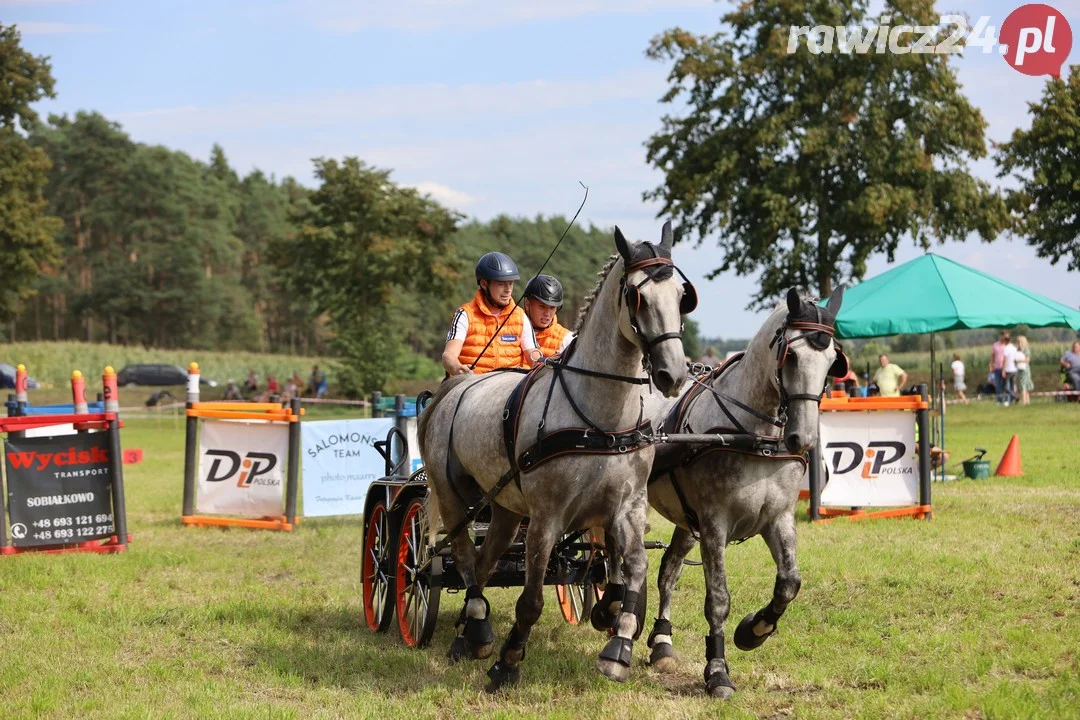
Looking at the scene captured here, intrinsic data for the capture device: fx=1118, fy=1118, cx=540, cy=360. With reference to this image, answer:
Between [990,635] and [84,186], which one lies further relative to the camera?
[84,186]

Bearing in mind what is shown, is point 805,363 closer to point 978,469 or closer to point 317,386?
point 978,469

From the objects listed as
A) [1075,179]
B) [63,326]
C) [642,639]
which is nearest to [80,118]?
[63,326]

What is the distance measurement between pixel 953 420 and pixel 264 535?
17417 mm

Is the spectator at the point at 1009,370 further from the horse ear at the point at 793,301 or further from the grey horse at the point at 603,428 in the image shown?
the grey horse at the point at 603,428

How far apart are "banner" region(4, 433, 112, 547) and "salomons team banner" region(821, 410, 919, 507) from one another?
268 inches

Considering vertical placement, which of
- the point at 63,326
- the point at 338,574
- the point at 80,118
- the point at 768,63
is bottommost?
the point at 338,574

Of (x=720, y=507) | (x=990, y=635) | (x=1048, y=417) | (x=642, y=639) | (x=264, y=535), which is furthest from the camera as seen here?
(x=1048, y=417)

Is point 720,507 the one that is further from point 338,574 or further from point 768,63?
point 768,63

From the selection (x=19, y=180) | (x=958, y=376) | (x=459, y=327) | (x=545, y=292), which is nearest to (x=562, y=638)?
(x=459, y=327)

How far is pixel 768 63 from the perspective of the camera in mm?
30094

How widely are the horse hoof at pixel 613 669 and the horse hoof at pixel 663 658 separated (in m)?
0.80

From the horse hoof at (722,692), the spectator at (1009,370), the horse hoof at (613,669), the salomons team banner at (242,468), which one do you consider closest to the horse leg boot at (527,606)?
the horse hoof at (613,669)

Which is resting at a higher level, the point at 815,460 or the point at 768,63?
the point at 768,63

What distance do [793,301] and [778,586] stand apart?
4.60ft
